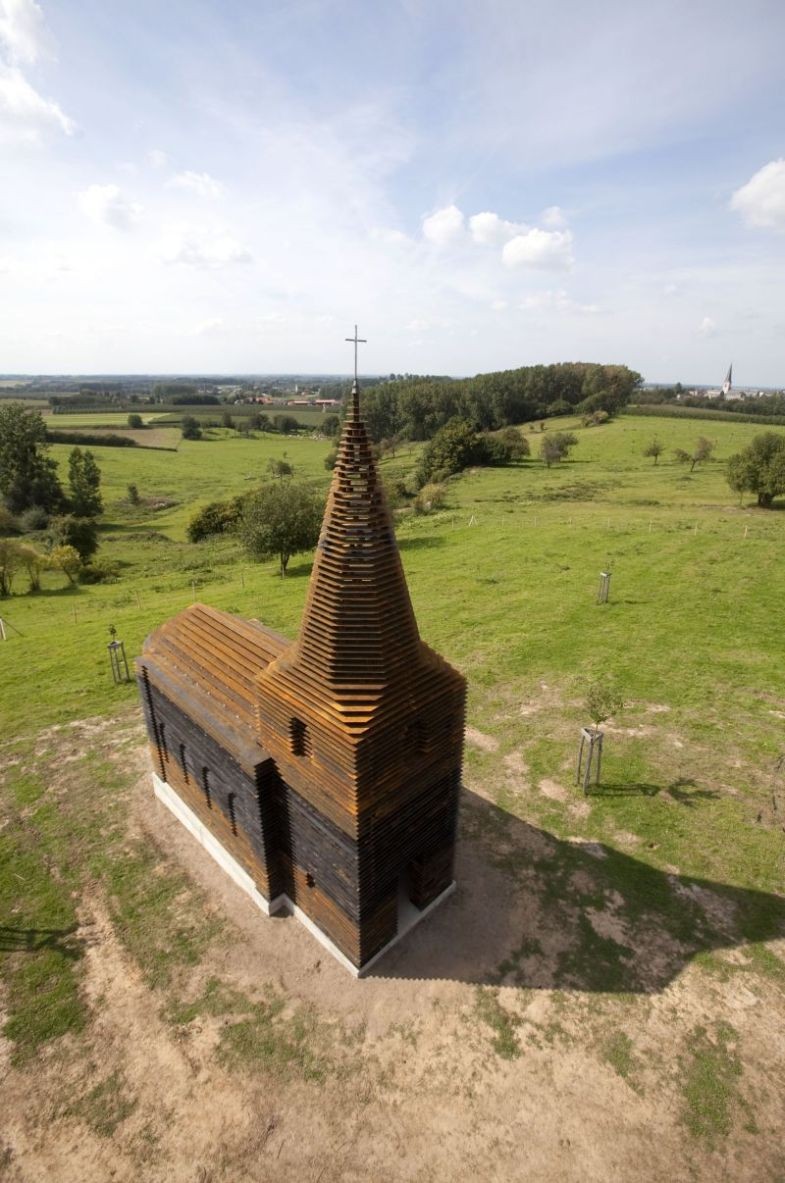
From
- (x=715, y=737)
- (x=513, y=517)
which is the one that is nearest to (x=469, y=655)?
(x=715, y=737)

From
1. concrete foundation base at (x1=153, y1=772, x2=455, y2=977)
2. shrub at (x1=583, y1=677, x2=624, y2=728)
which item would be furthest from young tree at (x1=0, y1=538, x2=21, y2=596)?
shrub at (x1=583, y1=677, x2=624, y2=728)

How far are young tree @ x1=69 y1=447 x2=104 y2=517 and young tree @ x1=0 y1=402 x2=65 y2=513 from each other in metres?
2.07

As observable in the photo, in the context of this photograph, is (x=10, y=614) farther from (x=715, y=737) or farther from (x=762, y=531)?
(x=762, y=531)

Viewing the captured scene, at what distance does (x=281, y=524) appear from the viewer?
113ft

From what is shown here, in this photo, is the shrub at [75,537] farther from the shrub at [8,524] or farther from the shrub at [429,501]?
the shrub at [429,501]

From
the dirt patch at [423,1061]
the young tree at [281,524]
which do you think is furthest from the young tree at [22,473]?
the dirt patch at [423,1061]

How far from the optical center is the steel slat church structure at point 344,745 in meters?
9.28

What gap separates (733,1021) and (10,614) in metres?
39.2

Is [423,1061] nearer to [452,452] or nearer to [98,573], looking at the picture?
[98,573]

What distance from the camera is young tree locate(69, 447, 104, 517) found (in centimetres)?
6394

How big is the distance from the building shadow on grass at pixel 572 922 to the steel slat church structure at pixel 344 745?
0.84m

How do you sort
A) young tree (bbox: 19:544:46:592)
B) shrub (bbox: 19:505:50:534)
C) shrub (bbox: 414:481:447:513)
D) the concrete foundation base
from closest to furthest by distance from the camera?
the concrete foundation base < young tree (bbox: 19:544:46:592) < shrub (bbox: 414:481:447:513) < shrub (bbox: 19:505:50:534)

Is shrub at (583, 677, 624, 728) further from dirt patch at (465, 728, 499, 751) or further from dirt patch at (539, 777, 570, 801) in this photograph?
dirt patch at (465, 728, 499, 751)

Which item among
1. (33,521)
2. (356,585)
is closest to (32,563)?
(33,521)
